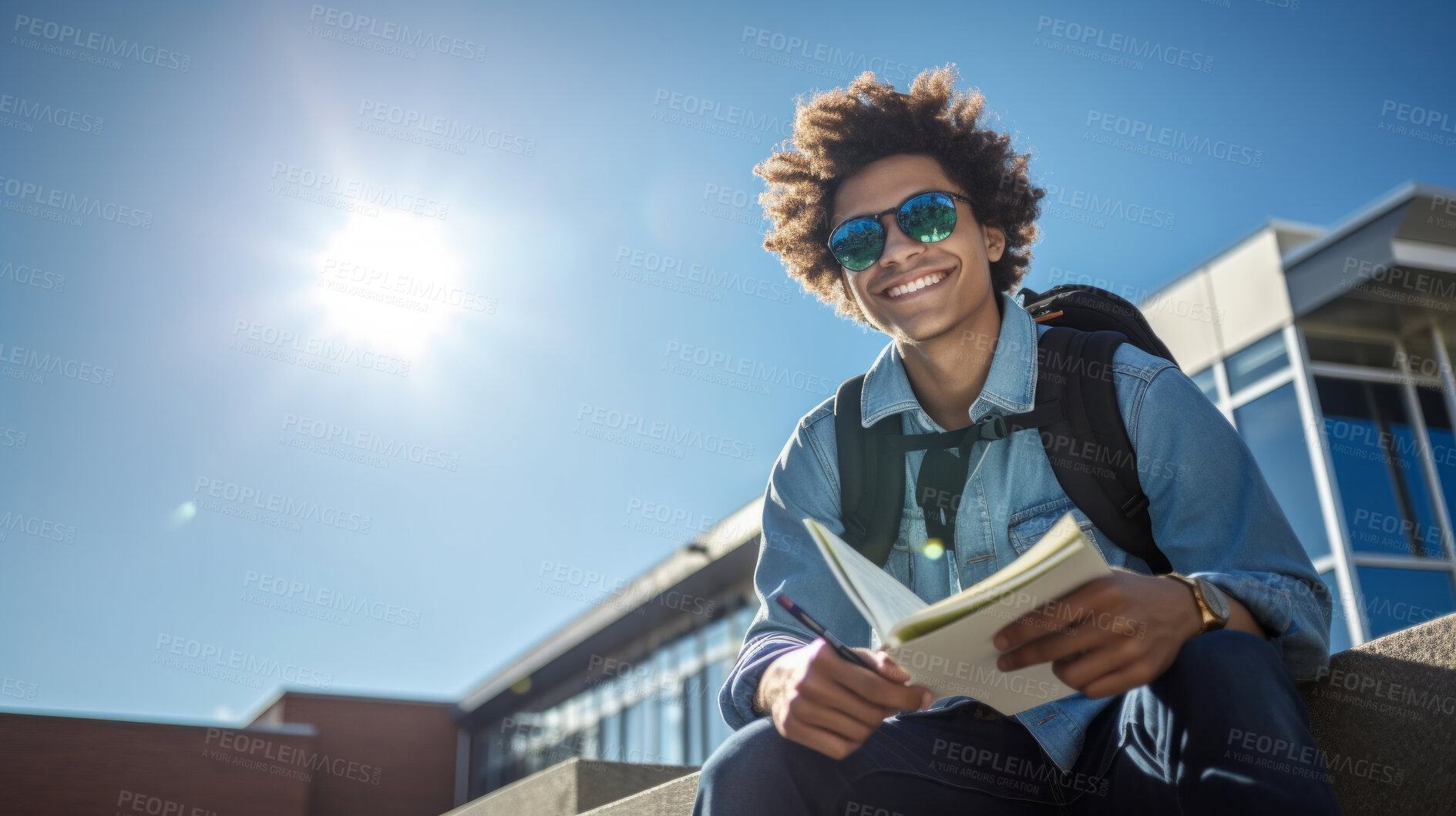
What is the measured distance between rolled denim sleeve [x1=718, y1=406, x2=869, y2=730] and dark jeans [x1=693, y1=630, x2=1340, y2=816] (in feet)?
0.48

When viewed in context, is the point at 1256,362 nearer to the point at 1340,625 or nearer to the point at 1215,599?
the point at 1340,625

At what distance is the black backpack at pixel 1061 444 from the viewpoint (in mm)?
1982

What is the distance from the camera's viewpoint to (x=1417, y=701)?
1.82m

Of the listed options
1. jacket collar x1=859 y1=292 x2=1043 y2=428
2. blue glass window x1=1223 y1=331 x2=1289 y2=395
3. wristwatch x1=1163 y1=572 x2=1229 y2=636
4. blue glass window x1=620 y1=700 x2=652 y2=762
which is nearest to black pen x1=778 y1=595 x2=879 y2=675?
wristwatch x1=1163 y1=572 x2=1229 y2=636

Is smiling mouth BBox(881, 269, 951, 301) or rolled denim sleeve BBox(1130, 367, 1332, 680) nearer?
rolled denim sleeve BBox(1130, 367, 1332, 680)

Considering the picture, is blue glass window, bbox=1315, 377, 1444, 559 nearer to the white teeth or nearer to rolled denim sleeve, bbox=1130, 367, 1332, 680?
the white teeth

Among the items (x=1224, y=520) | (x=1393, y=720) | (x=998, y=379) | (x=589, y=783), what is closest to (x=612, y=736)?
(x=589, y=783)

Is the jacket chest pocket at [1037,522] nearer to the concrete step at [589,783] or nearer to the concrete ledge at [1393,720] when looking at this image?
the concrete ledge at [1393,720]

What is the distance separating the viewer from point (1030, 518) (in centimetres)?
215

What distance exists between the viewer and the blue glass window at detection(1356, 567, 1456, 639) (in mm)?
8430

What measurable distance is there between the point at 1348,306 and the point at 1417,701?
888cm

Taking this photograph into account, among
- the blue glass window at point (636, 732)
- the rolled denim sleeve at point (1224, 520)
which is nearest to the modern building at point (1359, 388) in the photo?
the rolled denim sleeve at point (1224, 520)

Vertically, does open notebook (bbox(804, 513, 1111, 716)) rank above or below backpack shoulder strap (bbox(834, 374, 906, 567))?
below

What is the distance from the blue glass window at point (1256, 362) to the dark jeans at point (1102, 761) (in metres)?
9.16
